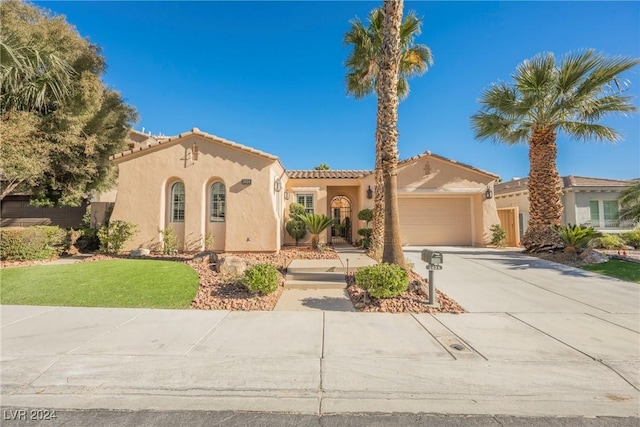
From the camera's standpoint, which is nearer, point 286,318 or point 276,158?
point 286,318

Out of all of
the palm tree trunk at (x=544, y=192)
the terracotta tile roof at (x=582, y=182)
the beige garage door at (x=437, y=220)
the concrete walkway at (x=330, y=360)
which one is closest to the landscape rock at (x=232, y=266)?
the concrete walkway at (x=330, y=360)

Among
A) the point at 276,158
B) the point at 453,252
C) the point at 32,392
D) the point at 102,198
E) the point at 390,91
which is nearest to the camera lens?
the point at 32,392

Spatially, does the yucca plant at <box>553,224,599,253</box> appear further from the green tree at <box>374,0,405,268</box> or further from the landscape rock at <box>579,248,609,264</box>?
the green tree at <box>374,0,405,268</box>

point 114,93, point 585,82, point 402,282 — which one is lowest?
point 402,282

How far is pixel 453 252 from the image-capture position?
12.9 meters

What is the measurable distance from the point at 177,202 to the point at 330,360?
11.0 m

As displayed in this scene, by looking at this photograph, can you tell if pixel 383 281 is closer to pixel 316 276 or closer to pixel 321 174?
pixel 316 276

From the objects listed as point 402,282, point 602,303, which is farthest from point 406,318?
point 602,303

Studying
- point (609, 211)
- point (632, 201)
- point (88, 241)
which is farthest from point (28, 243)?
point (609, 211)

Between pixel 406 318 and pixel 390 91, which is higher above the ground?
pixel 390 91

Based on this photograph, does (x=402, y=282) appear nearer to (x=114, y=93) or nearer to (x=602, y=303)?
(x=602, y=303)

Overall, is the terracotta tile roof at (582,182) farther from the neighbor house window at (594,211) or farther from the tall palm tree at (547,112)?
the tall palm tree at (547,112)

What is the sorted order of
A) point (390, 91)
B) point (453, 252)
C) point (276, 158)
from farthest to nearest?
point (453, 252) → point (276, 158) → point (390, 91)

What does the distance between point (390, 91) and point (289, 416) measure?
8.57 meters
